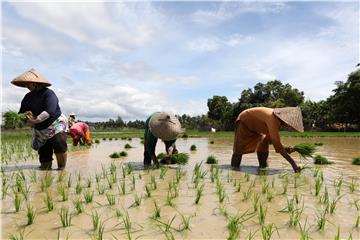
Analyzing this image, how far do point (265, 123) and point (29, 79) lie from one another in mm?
4353

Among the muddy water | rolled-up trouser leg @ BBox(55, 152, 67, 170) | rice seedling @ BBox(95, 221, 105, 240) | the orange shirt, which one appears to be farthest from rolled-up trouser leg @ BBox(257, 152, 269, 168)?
rice seedling @ BBox(95, 221, 105, 240)

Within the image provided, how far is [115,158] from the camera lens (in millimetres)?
9008

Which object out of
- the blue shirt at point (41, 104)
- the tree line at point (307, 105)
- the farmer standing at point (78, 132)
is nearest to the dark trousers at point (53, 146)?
the blue shirt at point (41, 104)

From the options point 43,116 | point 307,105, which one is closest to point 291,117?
point 43,116

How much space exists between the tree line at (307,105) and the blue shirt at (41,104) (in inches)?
848

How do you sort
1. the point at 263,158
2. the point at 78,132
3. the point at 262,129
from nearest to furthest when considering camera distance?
the point at 262,129, the point at 263,158, the point at 78,132

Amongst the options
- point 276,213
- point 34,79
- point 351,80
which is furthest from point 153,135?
point 351,80

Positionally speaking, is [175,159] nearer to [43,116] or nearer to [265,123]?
[265,123]

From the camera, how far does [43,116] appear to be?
609cm

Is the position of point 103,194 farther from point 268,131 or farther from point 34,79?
point 268,131

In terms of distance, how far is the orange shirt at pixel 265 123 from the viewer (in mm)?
6086

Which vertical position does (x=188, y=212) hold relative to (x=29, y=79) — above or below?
below

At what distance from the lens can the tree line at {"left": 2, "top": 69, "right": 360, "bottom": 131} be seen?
37250mm

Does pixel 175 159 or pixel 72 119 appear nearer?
pixel 175 159
